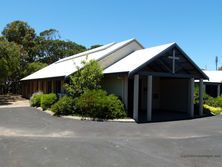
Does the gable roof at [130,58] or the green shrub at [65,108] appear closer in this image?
the gable roof at [130,58]

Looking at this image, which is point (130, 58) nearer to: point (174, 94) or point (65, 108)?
point (174, 94)

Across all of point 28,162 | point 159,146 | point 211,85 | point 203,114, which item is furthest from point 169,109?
point 28,162

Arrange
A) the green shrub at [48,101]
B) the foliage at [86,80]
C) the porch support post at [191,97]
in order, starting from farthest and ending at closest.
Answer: the green shrub at [48,101], the porch support post at [191,97], the foliage at [86,80]

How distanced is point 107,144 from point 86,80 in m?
9.45

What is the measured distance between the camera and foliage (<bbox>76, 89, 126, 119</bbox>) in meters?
16.3

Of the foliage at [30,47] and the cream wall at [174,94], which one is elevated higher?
the foliage at [30,47]

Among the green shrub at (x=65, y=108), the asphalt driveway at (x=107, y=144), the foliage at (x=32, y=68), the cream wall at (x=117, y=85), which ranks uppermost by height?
the foliage at (x=32, y=68)

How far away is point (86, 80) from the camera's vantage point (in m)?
18.9

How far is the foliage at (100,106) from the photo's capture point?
16.3m

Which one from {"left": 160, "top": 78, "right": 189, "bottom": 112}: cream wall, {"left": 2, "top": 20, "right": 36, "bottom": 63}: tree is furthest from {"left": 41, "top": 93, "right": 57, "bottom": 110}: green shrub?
{"left": 2, "top": 20, "right": 36, "bottom": 63}: tree

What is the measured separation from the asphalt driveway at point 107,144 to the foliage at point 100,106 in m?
1.25

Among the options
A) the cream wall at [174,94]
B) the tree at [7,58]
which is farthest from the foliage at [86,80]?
the tree at [7,58]

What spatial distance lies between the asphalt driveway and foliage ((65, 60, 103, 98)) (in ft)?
11.8

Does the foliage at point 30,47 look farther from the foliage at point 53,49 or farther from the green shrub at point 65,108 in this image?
the green shrub at point 65,108
